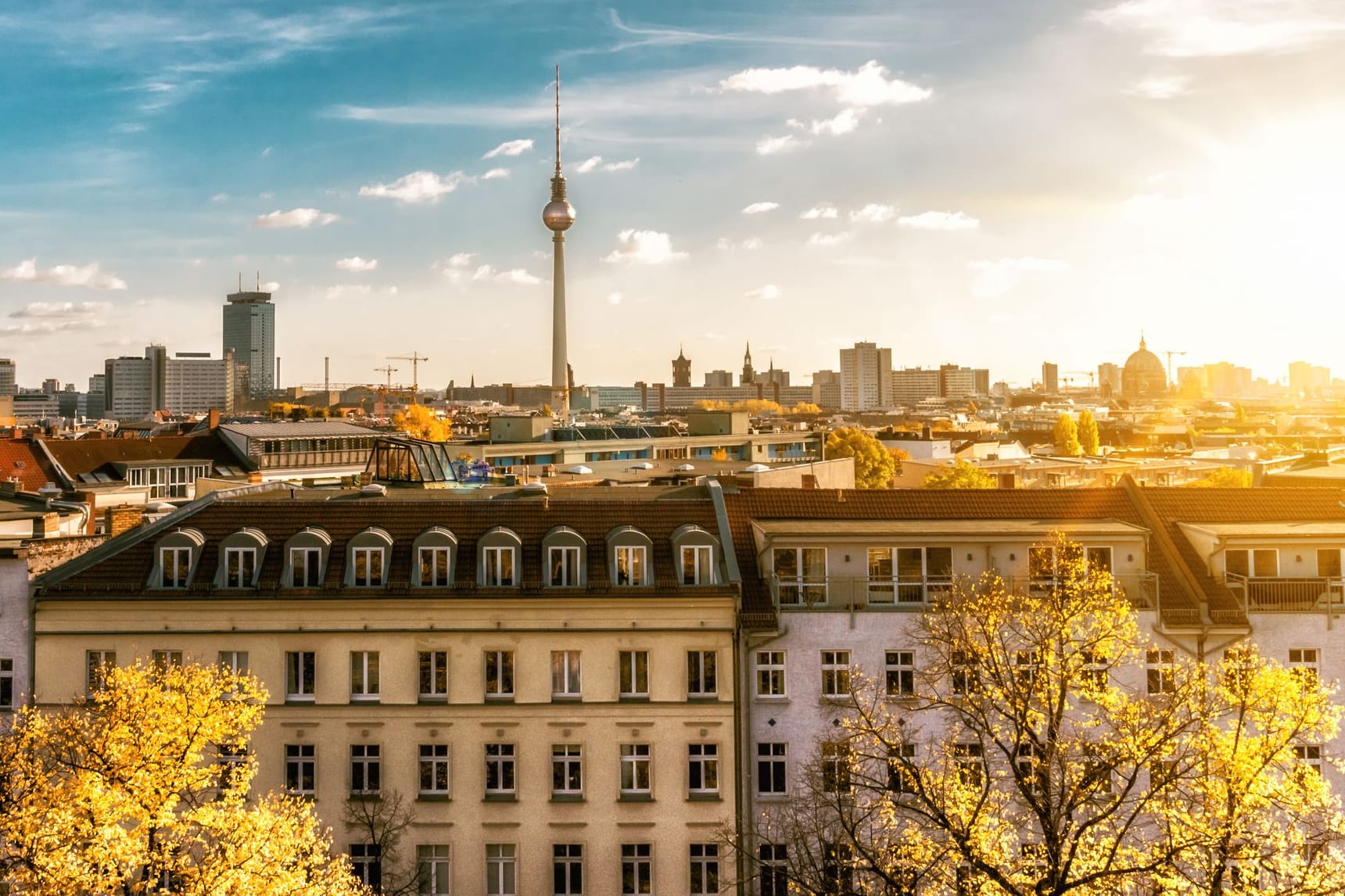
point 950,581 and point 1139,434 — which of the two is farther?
point 1139,434

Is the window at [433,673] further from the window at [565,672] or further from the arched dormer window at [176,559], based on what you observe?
the arched dormer window at [176,559]

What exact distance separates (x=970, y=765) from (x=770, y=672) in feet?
18.9

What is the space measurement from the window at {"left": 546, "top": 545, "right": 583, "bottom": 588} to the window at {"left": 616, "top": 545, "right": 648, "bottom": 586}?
3.65 feet

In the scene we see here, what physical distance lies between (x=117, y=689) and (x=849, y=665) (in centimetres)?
1791

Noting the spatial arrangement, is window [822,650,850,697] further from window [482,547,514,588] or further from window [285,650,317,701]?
window [285,650,317,701]

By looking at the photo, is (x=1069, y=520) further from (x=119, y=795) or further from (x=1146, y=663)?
(x=119, y=795)

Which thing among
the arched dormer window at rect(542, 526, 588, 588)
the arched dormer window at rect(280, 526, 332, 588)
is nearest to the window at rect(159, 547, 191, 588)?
the arched dormer window at rect(280, 526, 332, 588)

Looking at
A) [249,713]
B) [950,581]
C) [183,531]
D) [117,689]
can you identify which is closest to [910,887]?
[950,581]

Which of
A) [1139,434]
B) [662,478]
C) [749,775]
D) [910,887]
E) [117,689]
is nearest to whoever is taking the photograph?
[910,887]

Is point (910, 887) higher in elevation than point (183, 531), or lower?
lower

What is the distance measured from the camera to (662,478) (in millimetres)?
59188

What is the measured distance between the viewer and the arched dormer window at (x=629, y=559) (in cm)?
2989

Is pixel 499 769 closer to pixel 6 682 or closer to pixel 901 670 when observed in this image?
pixel 901 670

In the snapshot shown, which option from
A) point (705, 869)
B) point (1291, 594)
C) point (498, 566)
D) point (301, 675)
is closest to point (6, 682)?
point (301, 675)
